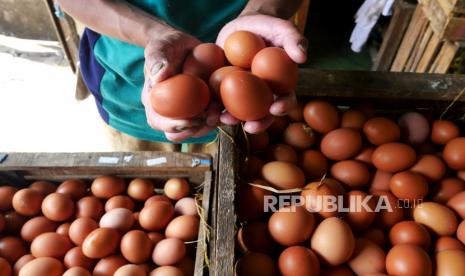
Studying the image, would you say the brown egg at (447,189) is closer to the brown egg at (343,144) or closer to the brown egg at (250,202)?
the brown egg at (343,144)

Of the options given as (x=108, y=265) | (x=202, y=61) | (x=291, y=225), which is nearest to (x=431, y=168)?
(x=291, y=225)

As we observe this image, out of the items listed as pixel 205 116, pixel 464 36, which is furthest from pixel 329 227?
pixel 464 36

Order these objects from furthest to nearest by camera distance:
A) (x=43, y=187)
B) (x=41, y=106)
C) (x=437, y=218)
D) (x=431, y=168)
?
(x=41, y=106) → (x=43, y=187) → (x=431, y=168) → (x=437, y=218)

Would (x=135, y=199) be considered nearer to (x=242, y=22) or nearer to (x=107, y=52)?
(x=107, y=52)

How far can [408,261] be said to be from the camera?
77 centimetres

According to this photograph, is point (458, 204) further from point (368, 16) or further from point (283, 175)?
point (368, 16)

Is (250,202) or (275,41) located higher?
(275,41)

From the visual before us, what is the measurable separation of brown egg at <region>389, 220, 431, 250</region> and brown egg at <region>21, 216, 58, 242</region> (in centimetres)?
91

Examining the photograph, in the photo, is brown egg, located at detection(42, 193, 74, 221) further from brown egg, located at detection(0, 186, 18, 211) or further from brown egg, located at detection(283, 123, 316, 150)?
brown egg, located at detection(283, 123, 316, 150)

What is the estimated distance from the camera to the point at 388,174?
0.99m

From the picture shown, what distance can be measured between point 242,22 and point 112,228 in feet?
2.10

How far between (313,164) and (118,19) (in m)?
0.64

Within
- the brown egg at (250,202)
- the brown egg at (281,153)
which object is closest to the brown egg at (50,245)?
the brown egg at (250,202)

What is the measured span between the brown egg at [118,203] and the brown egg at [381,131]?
713 mm
